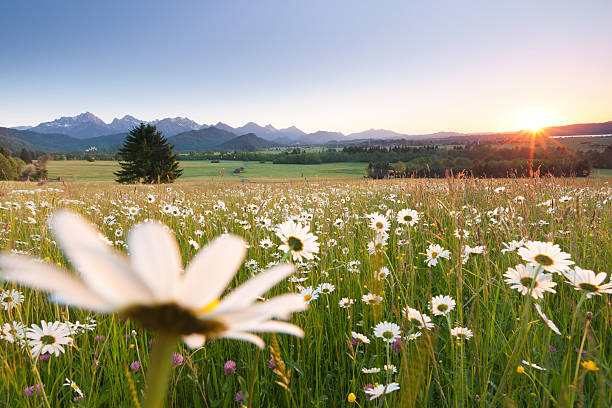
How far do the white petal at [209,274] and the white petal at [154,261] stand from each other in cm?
2

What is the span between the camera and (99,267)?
0.32 metres

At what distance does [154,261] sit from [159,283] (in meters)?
0.03

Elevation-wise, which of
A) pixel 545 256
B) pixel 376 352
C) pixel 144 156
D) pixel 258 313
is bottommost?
pixel 376 352

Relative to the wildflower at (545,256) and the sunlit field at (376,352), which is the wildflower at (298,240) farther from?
the wildflower at (545,256)

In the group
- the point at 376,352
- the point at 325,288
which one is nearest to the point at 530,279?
the point at 376,352

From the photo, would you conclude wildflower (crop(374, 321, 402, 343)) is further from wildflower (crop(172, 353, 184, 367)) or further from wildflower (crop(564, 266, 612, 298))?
wildflower (crop(172, 353, 184, 367))

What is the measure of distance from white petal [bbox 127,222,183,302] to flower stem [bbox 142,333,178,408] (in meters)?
0.05

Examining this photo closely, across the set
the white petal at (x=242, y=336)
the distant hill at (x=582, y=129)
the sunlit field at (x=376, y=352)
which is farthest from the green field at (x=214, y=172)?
the distant hill at (x=582, y=129)

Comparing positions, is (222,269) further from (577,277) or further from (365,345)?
(365,345)

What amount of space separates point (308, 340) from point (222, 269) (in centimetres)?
177

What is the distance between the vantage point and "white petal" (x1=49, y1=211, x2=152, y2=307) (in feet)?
1.01

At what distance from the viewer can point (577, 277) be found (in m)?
1.30

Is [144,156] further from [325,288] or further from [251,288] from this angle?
[251,288]

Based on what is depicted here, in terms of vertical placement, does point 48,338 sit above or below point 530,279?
below
